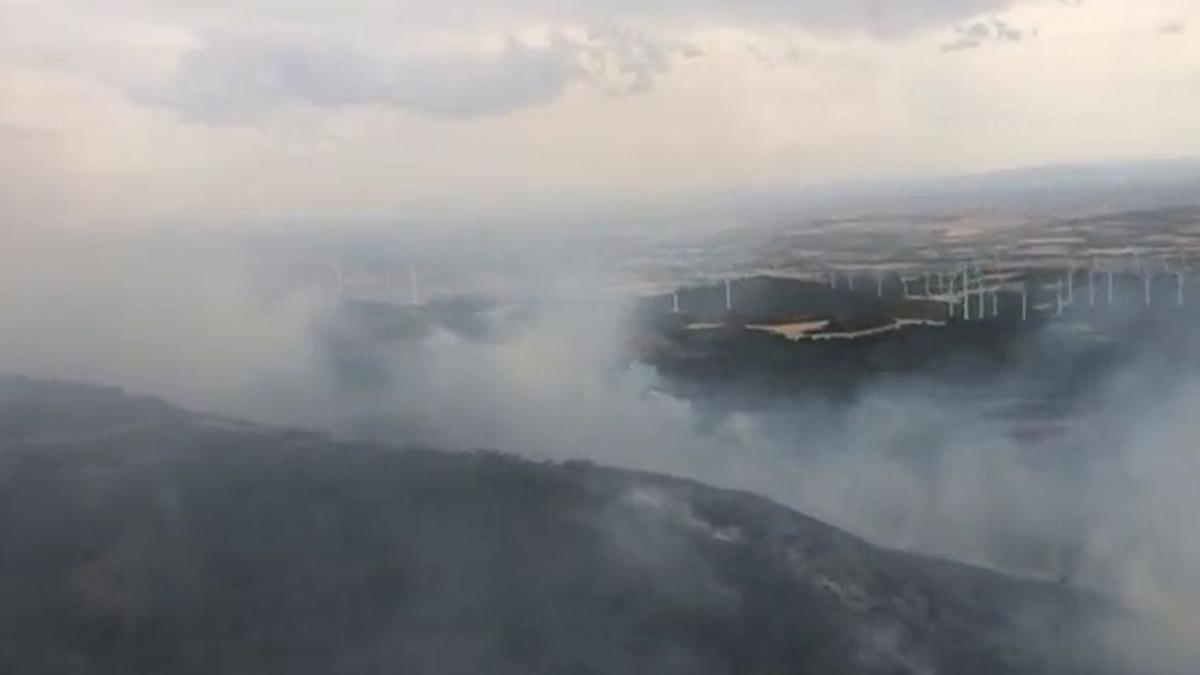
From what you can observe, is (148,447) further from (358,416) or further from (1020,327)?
(1020,327)

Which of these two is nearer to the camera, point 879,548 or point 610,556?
point 610,556

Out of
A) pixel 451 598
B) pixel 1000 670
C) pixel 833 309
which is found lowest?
pixel 1000 670

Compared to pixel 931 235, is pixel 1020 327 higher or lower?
lower

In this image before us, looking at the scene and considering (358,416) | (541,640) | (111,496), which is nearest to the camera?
(541,640)

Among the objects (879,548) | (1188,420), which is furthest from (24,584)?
(1188,420)

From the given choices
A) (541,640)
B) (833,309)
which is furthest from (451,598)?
(833,309)

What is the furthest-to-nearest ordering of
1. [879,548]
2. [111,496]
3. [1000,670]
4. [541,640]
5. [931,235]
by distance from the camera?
[931,235] < [879,548] < [111,496] < [1000,670] < [541,640]
